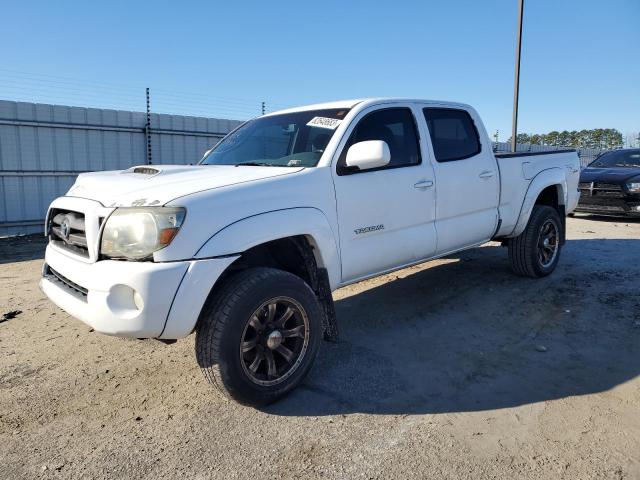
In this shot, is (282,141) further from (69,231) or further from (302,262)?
(69,231)

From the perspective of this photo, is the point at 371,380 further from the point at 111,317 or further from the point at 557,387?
the point at 111,317

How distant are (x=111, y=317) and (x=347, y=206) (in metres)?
1.64

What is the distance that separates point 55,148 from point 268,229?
28.9 ft

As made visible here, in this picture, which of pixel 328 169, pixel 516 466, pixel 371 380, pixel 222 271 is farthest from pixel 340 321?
pixel 516 466

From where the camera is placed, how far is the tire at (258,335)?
2717 millimetres

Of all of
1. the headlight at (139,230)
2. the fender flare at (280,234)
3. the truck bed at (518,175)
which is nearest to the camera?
the headlight at (139,230)

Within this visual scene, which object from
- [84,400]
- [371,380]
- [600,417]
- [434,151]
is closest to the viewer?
[600,417]

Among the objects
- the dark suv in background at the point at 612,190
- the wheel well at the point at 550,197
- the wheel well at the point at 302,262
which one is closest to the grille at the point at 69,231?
the wheel well at the point at 302,262

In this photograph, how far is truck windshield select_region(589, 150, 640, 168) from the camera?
1125 centimetres

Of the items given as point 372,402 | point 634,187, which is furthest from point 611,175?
point 372,402

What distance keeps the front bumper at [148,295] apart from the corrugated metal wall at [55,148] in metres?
8.26

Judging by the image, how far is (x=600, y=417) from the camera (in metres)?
2.78

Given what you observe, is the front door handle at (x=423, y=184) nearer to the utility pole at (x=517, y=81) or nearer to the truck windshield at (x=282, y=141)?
the truck windshield at (x=282, y=141)

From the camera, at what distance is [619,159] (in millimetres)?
11609
